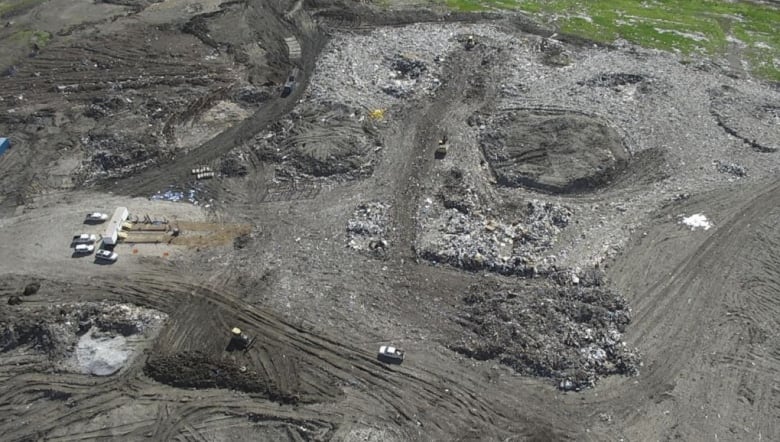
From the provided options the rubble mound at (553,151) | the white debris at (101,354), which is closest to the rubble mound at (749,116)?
the rubble mound at (553,151)

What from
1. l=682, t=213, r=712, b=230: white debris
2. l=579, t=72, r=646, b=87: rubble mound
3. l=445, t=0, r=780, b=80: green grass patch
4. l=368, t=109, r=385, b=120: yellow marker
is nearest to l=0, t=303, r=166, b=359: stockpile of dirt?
l=368, t=109, r=385, b=120: yellow marker

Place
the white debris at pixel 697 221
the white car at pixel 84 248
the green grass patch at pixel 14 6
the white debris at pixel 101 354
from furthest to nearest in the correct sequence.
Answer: the green grass patch at pixel 14 6, the white debris at pixel 697 221, the white car at pixel 84 248, the white debris at pixel 101 354

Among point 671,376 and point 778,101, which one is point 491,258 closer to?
point 671,376

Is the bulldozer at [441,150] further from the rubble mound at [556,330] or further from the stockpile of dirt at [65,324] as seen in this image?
the stockpile of dirt at [65,324]

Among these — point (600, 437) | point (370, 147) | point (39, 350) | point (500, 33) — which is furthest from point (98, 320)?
point (500, 33)

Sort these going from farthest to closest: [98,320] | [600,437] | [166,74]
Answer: [166,74] → [98,320] → [600,437]

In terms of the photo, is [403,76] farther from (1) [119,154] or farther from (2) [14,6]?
(2) [14,6]
